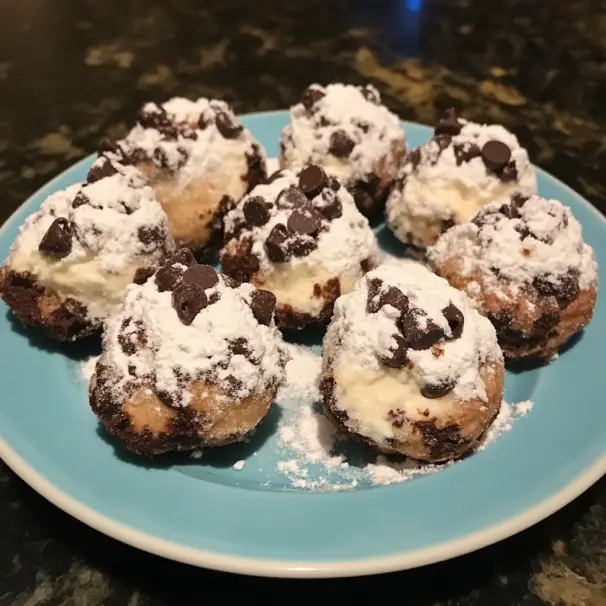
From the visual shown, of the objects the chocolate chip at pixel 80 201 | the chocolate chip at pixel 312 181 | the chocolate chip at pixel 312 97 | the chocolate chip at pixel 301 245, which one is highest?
the chocolate chip at pixel 312 97

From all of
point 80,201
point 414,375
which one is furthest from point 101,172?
point 414,375

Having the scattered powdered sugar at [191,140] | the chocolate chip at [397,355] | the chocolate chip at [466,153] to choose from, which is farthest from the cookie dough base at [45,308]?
the chocolate chip at [466,153]

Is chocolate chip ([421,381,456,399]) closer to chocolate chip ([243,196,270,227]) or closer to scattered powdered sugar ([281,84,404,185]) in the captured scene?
chocolate chip ([243,196,270,227])

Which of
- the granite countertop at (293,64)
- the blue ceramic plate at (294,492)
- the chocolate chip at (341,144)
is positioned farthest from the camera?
the granite countertop at (293,64)

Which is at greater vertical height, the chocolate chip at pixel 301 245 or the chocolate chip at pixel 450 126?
the chocolate chip at pixel 450 126

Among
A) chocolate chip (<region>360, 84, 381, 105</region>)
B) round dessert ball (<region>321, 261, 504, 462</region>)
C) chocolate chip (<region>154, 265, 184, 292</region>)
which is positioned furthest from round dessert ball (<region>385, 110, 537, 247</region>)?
chocolate chip (<region>154, 265, 184, 292</region>)

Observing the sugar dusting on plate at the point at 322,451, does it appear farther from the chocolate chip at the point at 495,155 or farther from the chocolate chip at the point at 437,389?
the chocolate chip at the point at 495,155
